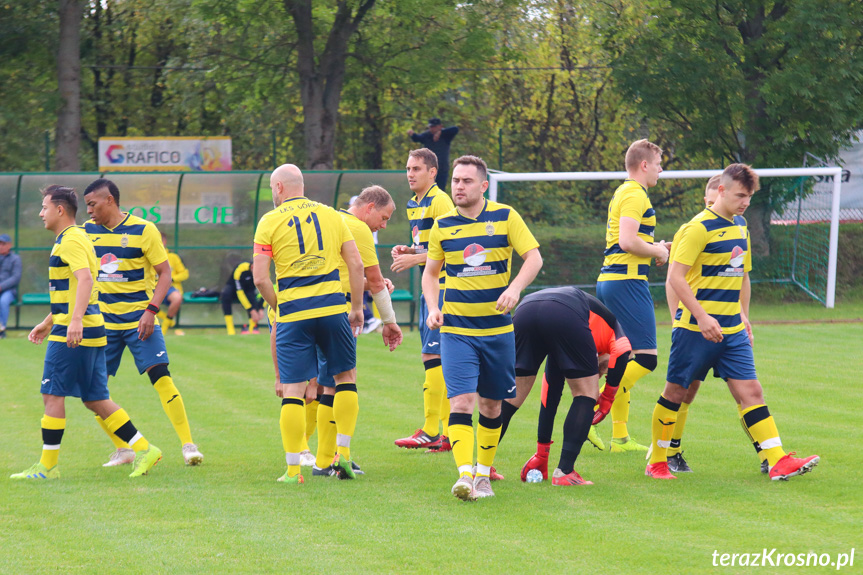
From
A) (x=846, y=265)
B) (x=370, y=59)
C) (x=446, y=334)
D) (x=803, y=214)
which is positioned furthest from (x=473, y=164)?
(x=370, y=59)

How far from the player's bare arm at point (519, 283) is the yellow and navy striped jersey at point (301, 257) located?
1120mm

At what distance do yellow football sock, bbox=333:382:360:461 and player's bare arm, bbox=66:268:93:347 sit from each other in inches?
66.6

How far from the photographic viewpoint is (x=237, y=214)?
58.7ft

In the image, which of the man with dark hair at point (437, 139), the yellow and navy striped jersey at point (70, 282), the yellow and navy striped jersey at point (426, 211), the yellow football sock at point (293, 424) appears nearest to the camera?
the yellow football sock at point (293, 424)

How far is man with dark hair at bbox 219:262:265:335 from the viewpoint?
16.8 meters

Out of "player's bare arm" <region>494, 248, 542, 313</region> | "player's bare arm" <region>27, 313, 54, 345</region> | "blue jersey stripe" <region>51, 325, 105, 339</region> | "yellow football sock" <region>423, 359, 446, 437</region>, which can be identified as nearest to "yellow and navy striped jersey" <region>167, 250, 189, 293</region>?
"yellow football sock" <region>423, 359, 446, 437</region>

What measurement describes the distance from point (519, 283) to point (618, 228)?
2017 mm

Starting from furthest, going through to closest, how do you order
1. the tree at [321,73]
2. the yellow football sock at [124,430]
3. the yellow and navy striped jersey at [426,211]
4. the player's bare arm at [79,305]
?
1. the tree at [321,73]
2. the yellow and navy striped jersey at [426,211]
3. the yellow football sock at [124,430]
4. the player's bare arm at [79,305]

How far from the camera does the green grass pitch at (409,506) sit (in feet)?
15.3

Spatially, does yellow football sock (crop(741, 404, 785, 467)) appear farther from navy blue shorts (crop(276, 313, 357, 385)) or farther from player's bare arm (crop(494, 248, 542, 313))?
navy blue shorts (crop(276, 313, 357, 385))

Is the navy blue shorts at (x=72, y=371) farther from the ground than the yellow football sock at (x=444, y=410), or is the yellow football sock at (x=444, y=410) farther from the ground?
the navy blue shorts at (x=72, y=371)

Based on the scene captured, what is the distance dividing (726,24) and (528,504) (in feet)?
60.6

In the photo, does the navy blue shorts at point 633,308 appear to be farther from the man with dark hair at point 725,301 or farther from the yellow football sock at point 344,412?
the yellow football sock at point 344,412

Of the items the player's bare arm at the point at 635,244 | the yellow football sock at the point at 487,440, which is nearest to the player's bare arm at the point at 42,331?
the yellow football sock at the point at 487,440
